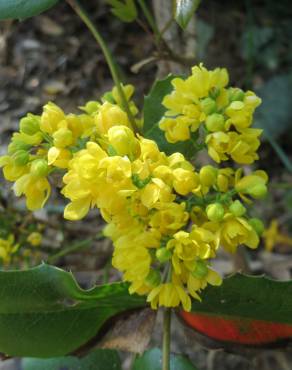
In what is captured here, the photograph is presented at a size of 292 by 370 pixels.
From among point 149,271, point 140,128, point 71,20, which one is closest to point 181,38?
point 140,128

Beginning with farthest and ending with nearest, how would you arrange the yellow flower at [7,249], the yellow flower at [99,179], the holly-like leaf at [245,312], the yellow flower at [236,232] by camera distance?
the yellow flower at [7,249]
the holly-like leaf at [245,312]
the yellow flower at [236,232]
the yellow flower at [99,179]

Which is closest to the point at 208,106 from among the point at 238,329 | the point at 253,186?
the point at 253,186

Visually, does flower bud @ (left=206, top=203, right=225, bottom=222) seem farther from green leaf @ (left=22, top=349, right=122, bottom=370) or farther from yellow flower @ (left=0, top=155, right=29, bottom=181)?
green leaf @ (left=22, top=349, right=122, bottom=370)

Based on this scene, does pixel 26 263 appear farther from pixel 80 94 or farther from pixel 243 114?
pixel 80 94

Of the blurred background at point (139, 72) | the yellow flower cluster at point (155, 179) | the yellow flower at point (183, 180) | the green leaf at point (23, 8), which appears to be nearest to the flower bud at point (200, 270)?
the yellow flower cluster at point (155, 179)

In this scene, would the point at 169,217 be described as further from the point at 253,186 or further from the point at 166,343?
the point at 166,343

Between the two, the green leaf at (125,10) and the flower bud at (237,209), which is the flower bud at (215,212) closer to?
the flower bud at (237,209)

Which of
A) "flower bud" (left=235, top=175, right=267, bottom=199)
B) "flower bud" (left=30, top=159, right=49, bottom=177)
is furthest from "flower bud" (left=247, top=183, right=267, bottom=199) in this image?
"flower bud" (left=30, top=159, right=49, bottom=177)

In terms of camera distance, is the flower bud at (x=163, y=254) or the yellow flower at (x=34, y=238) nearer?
the flower bud at (x=163, y=254)
